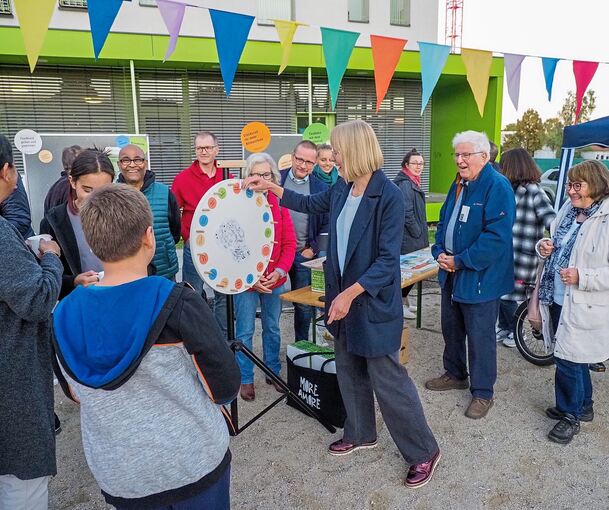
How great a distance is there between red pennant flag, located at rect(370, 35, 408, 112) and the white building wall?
18.7 feet

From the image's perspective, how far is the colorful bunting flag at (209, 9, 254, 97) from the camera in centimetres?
409

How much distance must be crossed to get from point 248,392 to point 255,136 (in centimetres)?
438

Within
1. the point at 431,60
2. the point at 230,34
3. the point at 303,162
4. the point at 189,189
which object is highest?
the point at 230,34

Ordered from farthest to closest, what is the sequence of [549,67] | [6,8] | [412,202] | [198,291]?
[6,8]
[549,67]
[412,202]
[198,291]

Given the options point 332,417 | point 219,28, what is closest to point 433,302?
point 332,417

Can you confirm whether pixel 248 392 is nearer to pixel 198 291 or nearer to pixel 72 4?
pixel 198 291

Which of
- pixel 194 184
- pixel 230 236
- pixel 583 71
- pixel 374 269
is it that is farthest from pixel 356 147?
pixel 583 71

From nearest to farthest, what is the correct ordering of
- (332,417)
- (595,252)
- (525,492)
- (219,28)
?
(525,492)
(595,252)
(332,417)
(219,28)

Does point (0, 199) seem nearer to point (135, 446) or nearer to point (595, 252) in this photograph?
point (135, 446)

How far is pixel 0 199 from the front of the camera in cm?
158

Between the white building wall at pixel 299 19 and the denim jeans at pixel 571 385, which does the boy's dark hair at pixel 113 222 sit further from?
the white building wall at pixel 299 19

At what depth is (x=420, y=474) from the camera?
2.42 m

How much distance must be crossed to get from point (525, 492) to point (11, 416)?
233cm

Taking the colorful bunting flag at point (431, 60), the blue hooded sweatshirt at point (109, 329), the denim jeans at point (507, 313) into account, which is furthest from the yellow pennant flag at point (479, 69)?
the blue hooded sweatshirt at point (109, 329)
